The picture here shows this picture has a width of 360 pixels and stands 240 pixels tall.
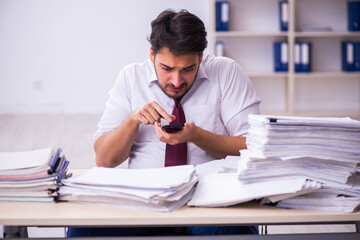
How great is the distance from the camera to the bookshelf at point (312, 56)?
534 cm

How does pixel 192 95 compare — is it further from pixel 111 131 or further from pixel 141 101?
pixel 111 131

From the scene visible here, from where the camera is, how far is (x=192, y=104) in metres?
1.86

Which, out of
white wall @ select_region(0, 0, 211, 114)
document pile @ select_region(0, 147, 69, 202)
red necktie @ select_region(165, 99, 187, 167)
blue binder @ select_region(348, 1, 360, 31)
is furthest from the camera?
white wall @ select_region(0, 0, 211, 114)

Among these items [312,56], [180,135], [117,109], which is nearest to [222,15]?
[312,56]

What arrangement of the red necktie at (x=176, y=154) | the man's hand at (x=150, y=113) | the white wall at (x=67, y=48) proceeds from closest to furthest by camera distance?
the man's hand at (x=150, y=113) < the red necktie at (x=176, y=154) < the white wall at (x=67, y=48)

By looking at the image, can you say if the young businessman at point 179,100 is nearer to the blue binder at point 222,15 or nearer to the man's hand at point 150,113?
the man's hand at point 150,113

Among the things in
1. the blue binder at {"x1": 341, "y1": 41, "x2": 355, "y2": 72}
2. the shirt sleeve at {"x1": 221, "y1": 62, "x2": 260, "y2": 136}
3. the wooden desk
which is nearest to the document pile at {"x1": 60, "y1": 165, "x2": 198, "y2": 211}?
the wooden desk

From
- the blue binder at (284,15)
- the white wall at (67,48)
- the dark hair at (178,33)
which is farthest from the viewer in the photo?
the white wall at (67,48)

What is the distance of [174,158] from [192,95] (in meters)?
0.26

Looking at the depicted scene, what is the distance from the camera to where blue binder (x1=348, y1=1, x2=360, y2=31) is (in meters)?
5.16

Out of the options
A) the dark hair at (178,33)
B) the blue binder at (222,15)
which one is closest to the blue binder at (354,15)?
the blue binder at (222,15)

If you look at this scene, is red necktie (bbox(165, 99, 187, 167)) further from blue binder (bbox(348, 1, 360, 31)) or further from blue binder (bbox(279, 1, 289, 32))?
blue binder (bbox(348, 1, 360, 31))

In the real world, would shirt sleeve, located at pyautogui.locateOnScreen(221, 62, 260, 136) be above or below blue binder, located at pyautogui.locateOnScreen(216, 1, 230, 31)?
below

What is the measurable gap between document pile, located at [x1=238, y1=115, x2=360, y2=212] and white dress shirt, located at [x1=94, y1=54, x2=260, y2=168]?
671 millimetres
